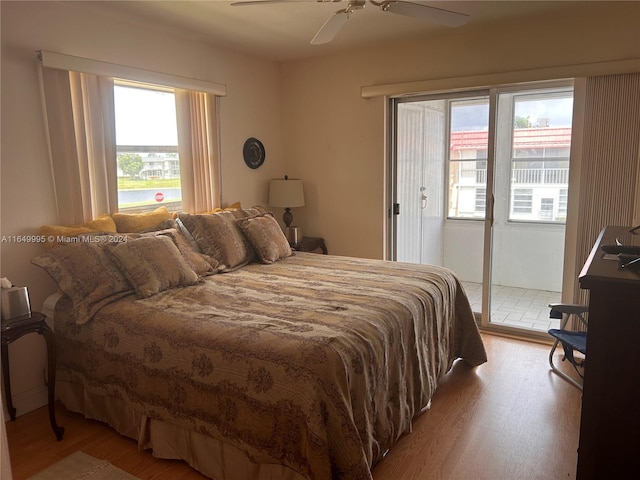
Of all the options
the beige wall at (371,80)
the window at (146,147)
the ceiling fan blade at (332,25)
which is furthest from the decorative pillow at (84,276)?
the beige wall at (371,80)

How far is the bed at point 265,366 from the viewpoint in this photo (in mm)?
1857

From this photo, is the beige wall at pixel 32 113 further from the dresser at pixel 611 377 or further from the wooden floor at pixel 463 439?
the dresser at pixel 611 377

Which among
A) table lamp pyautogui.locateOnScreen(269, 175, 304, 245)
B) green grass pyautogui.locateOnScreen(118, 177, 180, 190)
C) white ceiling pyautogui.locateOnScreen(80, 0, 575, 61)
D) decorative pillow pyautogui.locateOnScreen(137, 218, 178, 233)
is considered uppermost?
white ceiling pyautogui.locateOnScreen(80, 0, 575, 61)

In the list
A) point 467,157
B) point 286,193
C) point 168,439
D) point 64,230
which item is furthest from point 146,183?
point 467,157

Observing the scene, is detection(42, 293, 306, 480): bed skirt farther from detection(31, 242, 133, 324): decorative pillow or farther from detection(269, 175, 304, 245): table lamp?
detection(269, 175, 304, 245): table lamp

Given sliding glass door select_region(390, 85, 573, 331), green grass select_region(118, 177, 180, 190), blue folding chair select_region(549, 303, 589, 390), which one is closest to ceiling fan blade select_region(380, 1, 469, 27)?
sliding glass door select_region(390, 85, 573, 331)

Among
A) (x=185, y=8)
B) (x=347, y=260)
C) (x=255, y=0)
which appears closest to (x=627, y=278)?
(x=255, y=0)

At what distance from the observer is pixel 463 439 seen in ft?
8.05

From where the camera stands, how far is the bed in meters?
1.86

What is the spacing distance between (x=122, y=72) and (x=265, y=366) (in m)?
2.36

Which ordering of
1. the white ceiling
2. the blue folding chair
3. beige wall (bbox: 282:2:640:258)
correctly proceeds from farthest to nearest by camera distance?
beige wall (bbox: 282:2:640:258) < the white ceiling < the blue folding chair

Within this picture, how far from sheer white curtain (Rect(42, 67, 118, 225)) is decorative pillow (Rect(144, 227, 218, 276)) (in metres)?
0.45

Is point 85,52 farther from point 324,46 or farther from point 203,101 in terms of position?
point 324,46

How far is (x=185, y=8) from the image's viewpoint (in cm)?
308
